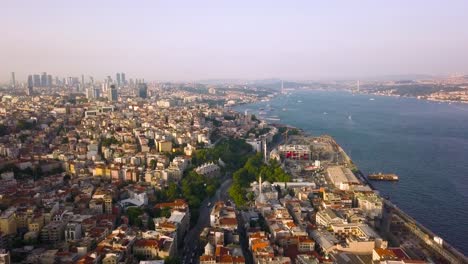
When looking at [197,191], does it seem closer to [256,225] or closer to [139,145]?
[256,225]

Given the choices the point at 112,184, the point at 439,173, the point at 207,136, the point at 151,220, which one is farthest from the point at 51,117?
the point at 439,173

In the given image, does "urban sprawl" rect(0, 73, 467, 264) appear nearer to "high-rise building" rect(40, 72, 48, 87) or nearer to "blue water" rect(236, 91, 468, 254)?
"blue water" rect(236, 91, 468, 254)

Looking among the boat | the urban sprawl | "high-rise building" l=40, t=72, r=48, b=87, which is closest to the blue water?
the boat

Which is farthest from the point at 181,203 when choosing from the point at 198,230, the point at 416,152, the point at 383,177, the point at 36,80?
the point at 36,80

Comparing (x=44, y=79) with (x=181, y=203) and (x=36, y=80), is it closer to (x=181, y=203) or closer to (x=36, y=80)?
(x=36, y=80)

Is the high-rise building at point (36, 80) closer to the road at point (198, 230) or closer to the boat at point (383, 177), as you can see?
the road at point (198, 230)

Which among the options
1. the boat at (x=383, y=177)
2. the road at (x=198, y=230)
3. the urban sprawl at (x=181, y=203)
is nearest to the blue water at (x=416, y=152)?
the boat at (x=383, y=177)
